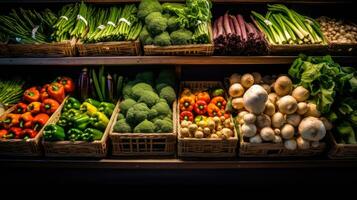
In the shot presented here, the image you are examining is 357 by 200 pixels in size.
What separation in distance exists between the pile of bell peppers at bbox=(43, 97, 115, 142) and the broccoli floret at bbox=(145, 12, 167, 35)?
818 millimetres

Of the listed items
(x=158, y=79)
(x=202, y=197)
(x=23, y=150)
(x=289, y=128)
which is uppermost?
(x=158, y=79)

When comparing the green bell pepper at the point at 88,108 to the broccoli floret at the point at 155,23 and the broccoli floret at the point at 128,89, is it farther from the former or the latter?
the broccoli floret at the point at 155,23

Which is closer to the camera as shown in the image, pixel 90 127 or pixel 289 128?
pixel 289 128

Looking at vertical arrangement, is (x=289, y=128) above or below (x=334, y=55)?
below

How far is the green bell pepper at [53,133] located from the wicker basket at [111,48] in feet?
2.16

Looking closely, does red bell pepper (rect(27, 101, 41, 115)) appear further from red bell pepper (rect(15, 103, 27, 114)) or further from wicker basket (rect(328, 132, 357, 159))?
wicker basket (rect(328, 132, 357, 159))

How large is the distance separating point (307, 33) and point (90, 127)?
2.02 metres

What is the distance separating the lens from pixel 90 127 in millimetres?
2607

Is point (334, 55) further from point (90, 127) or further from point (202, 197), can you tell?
point (90, 127)

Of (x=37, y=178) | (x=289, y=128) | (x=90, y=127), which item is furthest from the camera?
(x=37, y=178)

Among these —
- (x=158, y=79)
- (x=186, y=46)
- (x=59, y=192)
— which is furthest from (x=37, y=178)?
(x=186, y=46)

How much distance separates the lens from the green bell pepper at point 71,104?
9.14 ft

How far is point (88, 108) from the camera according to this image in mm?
2707

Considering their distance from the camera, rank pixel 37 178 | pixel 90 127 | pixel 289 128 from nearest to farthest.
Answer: pixel 289 128 → pixel 90 127 → pixel 37 178
